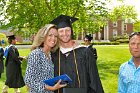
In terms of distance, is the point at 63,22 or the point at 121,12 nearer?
the point at 63,22

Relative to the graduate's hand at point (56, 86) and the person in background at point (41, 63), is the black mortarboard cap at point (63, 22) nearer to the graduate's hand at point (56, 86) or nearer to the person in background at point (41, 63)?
the person in background at point (41, 63)

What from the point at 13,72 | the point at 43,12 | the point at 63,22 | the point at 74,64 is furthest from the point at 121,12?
the point at 74,64

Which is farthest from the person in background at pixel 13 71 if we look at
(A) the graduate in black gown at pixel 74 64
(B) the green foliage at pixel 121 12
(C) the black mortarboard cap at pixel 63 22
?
(B) the green foliage at pixel 121 12

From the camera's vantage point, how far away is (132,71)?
411 cm

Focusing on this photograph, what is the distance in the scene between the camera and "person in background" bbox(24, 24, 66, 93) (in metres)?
4.49

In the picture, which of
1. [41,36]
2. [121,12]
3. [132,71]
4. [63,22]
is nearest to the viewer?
[132,71]

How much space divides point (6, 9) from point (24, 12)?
1505 mm

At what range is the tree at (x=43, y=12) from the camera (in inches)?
818

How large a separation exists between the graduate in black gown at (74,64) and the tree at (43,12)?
15.4m

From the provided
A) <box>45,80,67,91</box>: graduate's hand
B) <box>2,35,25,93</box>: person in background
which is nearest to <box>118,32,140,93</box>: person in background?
<box>45,80,67,91</box>: graduate's hand

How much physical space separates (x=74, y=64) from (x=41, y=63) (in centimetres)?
51

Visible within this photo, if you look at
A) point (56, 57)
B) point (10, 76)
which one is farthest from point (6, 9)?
point (56, 57)

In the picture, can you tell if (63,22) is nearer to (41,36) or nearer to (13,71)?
(41,36)

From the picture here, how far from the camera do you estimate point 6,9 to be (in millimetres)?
22453
